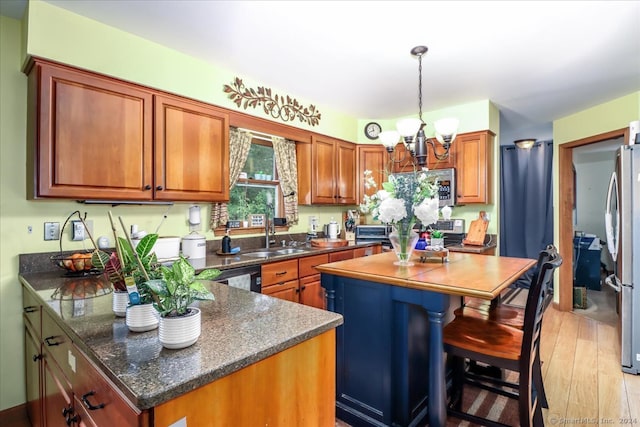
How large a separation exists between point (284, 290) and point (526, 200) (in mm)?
4666

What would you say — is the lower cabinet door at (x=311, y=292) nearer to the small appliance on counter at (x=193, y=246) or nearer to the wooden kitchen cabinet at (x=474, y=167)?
the small appliance on counter at (x=193, y=246)

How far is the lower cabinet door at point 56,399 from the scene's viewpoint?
1133 mm

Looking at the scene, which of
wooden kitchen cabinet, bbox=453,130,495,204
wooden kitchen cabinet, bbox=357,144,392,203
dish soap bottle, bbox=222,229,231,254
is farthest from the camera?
wooden kitchen cabinet, bbox=357,144,392,203

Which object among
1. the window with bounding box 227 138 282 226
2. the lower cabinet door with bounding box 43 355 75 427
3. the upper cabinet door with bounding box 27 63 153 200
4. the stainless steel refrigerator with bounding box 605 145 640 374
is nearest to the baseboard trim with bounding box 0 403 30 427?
the lower cabinet door with bounding box 43 355 75 427

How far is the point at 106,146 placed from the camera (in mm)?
2145

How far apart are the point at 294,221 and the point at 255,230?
53cm

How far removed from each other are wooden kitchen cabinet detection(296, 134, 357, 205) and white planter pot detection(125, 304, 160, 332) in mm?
2838

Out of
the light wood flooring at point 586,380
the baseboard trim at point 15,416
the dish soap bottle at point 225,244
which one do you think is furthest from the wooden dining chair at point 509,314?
the baseboard trim at point 15,416

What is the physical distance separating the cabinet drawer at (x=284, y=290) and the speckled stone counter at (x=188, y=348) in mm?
1262

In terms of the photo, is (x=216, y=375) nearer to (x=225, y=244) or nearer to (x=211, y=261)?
(x=211, y=261)

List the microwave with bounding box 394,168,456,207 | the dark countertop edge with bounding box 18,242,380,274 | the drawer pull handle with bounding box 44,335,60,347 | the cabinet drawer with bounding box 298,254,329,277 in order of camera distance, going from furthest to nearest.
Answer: the microwave with bounding box 394,168,456,207 → the cabinet drawer with bounding box 298,254,329,277 → the dark countertop edge with bounding box 18,242,380,274 → the drawer pull handle with bounding box 44,335,60,347

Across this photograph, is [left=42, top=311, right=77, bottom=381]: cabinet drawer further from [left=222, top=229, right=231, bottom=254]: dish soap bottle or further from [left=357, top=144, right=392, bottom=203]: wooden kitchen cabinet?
[left=357, top=144, right=392, bottom=203]: wooden kitchen cabinet

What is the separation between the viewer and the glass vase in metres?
2.10

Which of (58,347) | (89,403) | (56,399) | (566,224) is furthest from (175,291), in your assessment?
(566,224)
